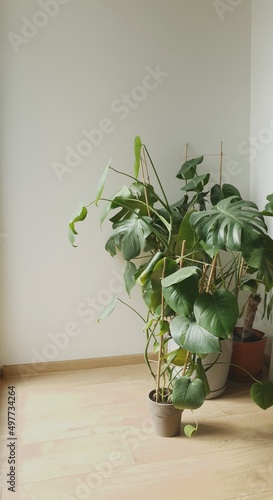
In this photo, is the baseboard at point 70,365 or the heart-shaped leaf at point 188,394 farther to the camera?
the baseboard at point 70,365

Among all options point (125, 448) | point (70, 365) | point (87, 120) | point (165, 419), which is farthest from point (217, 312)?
point (87, 120)

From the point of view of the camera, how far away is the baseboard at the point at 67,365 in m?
1.99

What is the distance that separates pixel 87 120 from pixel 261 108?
916 millimetres

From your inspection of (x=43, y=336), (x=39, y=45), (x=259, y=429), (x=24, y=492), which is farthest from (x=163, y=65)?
(x=24, y=492)

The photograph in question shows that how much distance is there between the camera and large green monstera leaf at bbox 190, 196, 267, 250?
1140 mm

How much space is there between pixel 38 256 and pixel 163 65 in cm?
118

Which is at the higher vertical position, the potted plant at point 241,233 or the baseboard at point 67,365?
the potted plant at point 241,233

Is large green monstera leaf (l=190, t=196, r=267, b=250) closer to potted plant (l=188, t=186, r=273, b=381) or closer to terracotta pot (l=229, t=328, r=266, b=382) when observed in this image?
potted plant (l=188, t=186, r=273, b=381)

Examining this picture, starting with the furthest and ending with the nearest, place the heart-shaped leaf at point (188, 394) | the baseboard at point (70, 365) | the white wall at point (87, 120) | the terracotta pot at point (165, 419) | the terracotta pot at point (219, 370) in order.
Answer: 1. the baseboard at point (70, 365)
2. the white wall at point (87, 120)
3. the terracotta pot at point (219, 370)
4. the terracotta pot at point (165, 419)
5. the heart-shaped leaf at point (188, 394)

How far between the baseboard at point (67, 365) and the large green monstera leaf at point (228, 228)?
1126 mm

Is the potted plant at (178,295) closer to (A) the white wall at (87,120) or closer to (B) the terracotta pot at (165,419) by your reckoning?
(B) the terracotta pot at (165,419)

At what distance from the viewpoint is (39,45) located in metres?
1.86

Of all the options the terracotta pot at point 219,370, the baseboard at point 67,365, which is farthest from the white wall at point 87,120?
the terracotta pot at point 219,370

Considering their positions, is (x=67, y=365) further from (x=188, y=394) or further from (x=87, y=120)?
Result: (x=87, y=120)
